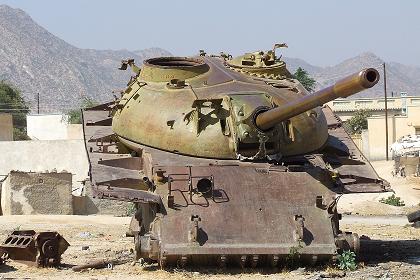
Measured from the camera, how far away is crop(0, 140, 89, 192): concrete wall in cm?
3328

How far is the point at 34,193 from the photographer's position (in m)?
25.8

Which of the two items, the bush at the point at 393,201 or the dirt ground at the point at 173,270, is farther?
the bush at the point at 393,201

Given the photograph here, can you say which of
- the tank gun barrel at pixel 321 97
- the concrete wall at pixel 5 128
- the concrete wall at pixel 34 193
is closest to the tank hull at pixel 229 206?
the tank gun barrel at pixel 321 97

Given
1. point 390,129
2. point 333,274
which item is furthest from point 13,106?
point 333,274

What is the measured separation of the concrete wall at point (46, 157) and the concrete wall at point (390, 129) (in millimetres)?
28062

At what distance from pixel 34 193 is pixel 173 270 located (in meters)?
14.1

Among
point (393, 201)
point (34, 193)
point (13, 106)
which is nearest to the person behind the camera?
point (34, 193)

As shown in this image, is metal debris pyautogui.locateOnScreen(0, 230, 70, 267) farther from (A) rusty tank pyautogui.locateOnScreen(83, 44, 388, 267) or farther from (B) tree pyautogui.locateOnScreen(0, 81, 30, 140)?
(B) tree pyautogui.locateOnScreen(0, 81, 30, 140)

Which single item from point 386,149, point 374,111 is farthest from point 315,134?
point 374,111

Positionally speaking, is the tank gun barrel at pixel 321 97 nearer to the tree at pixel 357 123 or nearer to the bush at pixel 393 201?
the bush at pixel 393 201

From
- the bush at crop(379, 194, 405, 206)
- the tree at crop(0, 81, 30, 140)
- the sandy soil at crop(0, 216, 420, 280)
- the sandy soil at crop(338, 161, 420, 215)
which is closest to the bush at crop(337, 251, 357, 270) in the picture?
the sandy soil at crop(0, 216, 420, 280)

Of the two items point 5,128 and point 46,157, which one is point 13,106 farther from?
point 46,157

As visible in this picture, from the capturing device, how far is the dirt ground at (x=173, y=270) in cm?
1210

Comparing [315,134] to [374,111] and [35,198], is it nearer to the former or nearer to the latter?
[35,198]
